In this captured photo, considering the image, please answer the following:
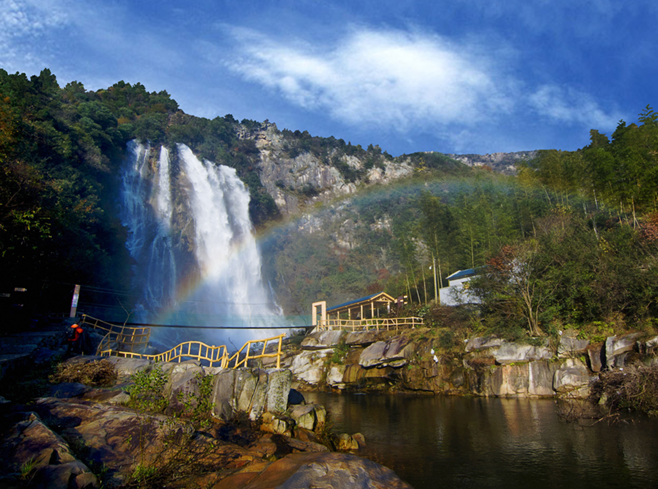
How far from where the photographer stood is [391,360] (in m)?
24.5

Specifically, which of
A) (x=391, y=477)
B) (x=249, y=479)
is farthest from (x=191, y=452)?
(x=391, y=477)

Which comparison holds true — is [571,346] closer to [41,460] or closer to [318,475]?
[318,475]

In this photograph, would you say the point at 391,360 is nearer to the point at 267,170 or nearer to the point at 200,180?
the point at 200,180

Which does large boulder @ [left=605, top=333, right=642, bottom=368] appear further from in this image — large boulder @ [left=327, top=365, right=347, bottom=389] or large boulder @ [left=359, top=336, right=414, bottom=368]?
large boulder @ [left=327, top=365, right=347, bottom=389]

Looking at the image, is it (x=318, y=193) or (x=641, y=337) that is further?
(x=318, y=193)

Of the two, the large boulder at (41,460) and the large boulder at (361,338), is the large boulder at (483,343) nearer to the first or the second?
the large boulder at (361,338)

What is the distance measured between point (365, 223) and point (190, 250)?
1611 inches

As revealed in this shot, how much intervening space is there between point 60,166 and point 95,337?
20.0 m

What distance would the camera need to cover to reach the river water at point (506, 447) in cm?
845

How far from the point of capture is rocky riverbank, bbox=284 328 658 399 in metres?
17.9

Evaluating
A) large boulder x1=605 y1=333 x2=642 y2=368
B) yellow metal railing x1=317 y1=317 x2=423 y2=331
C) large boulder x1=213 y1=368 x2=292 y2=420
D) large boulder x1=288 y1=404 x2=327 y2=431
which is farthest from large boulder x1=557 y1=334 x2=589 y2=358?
large boulder x1=213 y1=368 x2=292 y2=420

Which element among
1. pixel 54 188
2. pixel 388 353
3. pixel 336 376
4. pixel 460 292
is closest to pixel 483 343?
pixel 388 353

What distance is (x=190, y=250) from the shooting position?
5056cm

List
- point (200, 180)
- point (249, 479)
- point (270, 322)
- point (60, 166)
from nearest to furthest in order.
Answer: point (249, 479) < point (60, 166) < point (270, 322) < point (200, 180)
